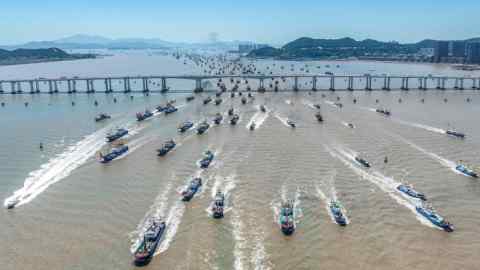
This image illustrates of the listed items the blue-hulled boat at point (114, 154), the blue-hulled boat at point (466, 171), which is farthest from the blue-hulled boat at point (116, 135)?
the blue-hulled boat at point (466, 171)

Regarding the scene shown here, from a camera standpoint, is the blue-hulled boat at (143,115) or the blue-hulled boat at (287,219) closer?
the blue-hulled boat at (287,219)

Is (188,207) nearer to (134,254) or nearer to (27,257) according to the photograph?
(134,254)

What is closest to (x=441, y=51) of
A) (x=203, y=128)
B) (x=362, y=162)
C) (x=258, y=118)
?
(x=258, y=118)

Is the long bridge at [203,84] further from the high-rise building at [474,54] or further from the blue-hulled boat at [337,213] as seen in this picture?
the high-rise building at [474,54]

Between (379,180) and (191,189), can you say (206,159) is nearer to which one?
(191,189)

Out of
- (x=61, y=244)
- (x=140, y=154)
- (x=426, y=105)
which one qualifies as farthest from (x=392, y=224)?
(x=426, y=105)

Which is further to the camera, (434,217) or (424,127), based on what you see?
(424,127)
